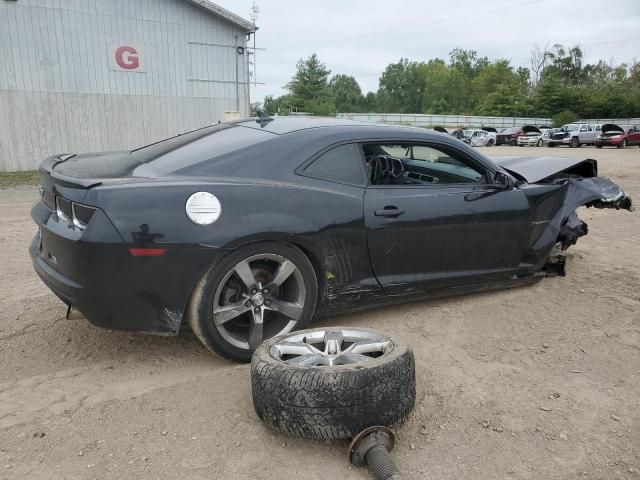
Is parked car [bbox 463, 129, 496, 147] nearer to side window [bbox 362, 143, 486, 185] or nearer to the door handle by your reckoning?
side window [bbox 362, 143, 486, 185]

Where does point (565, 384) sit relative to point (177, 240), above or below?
below

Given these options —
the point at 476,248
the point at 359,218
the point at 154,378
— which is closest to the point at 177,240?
the point at 154,378

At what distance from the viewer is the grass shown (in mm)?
12492

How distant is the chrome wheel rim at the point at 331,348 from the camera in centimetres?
267

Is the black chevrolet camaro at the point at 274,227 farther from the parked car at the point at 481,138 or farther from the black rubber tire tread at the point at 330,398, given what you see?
the parked car at the point at 481,138

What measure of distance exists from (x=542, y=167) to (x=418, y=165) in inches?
55.2

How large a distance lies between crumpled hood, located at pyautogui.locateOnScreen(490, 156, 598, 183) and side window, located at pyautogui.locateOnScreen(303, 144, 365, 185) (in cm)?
180

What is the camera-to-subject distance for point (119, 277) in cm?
281

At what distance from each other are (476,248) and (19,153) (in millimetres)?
14404

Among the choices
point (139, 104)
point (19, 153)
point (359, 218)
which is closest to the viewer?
point (359, 218)

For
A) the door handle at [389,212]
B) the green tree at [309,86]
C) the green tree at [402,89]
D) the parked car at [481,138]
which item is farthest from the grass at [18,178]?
the green tree at [402,89]

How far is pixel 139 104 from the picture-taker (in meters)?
16.0

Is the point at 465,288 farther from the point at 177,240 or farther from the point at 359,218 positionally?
the point at 177,240

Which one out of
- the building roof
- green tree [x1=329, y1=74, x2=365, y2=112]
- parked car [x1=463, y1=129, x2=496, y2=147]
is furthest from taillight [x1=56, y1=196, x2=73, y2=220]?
green tree [x1=329, y1=74, x2=365, y2=112]
